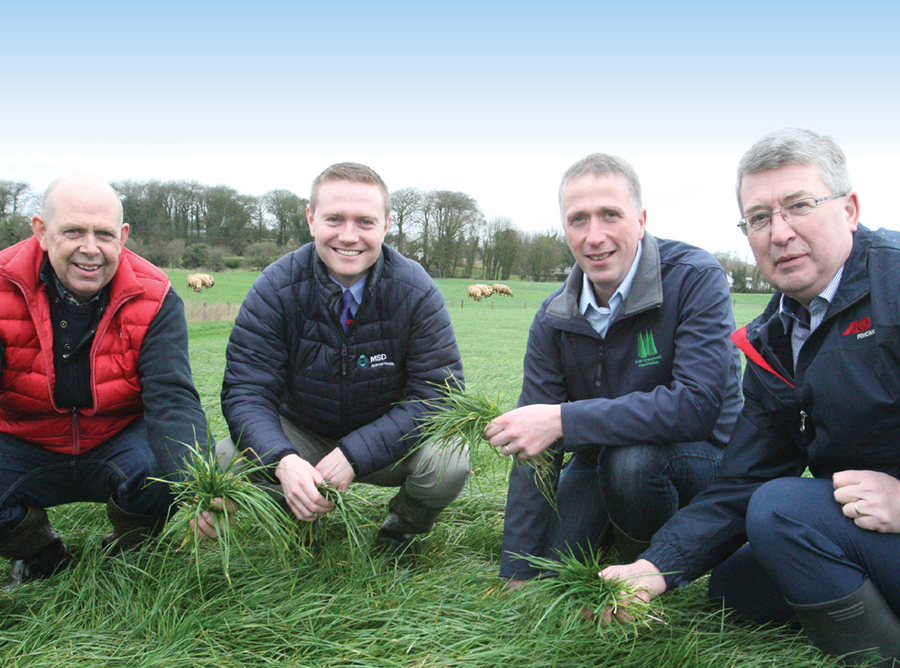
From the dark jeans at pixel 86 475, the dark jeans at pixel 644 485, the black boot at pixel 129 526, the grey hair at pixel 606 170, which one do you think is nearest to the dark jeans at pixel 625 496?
the dark jeans at pixel 644 485

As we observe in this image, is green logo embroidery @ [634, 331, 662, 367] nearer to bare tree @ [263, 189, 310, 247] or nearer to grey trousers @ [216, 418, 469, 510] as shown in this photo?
grey trousers @ [216, 418, 469, 510]

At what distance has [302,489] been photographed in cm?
304

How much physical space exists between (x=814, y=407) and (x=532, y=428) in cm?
109

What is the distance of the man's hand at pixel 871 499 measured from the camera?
7.57 feet

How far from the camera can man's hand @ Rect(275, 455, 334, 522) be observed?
119 inches

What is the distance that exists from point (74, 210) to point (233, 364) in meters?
1.06

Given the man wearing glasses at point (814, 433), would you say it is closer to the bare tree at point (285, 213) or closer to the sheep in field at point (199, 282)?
the sheep in field at point (199, 282)

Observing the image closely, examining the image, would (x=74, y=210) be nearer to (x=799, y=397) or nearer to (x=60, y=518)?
(x=60, y=518)

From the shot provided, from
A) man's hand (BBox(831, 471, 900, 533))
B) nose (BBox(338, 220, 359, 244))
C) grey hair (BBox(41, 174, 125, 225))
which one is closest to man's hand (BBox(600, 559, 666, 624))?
man's hand (BBox(831, 471, 900, 533))

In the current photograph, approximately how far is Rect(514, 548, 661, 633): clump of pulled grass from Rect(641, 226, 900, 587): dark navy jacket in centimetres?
25

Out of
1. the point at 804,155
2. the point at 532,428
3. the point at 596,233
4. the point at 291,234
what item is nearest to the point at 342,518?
the point at 532,428

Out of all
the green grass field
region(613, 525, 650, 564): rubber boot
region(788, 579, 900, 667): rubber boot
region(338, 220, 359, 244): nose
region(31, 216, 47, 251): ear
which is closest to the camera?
region(788, 579, 900, 667): rubber boot

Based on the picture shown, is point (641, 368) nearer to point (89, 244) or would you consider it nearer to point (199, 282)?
point (89, 244)

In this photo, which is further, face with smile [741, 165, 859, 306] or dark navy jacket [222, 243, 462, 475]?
dark navy jacket [222, 243, 462, 475]
